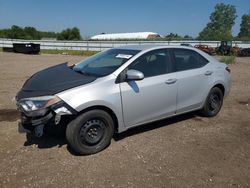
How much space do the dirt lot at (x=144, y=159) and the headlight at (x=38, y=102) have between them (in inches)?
30.1

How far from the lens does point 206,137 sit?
4.79 meters

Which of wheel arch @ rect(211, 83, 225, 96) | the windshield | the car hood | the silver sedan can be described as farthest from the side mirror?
wheel arch @ rect(211, 83, 225, 96)

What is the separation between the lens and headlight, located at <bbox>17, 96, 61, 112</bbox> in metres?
3.61

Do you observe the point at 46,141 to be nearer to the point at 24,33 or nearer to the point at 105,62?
the point at 105,62

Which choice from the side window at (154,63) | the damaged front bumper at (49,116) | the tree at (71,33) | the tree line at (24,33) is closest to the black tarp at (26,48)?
the side window at (154,63)

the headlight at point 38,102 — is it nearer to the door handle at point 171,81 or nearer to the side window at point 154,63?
the side window at point 154,63

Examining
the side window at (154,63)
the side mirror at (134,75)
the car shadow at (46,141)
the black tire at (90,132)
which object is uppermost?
the side window at (154,63)

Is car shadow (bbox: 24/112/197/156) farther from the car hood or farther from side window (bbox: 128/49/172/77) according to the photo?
side window (bbox: 128/49/172/77)

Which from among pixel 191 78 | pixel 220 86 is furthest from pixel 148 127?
pixel 220 86

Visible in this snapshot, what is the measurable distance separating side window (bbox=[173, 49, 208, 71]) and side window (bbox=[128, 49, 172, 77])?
0.71 feet

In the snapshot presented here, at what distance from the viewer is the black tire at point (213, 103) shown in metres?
5.58

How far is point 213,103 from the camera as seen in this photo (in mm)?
5715

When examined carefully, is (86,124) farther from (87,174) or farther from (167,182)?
(167,182)

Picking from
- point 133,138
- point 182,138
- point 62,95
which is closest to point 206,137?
point 182,138
